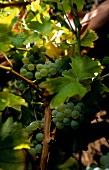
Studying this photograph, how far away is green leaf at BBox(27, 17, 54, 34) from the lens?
36.1 inches

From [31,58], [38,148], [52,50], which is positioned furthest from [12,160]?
[52,50]

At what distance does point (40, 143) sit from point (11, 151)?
17cm

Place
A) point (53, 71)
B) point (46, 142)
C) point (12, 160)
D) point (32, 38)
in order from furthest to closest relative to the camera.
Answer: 1. point (32, 38)
2. point (53, 71)
3. point (46, 142)
4. point (12, 160)

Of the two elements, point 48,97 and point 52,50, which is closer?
point 48,97

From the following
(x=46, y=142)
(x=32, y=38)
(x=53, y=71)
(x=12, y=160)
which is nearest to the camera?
(x=12, y=160)

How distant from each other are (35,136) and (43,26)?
32cm

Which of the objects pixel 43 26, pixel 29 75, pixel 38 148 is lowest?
pixel 38 148

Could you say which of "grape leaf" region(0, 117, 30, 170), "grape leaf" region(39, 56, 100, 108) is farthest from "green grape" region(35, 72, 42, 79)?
"grape leaf" region(0, 117, 30, 170)

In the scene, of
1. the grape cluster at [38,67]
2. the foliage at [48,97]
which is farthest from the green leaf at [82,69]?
the grape cluster at [38,67]

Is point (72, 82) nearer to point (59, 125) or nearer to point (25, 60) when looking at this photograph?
point (59, 125)

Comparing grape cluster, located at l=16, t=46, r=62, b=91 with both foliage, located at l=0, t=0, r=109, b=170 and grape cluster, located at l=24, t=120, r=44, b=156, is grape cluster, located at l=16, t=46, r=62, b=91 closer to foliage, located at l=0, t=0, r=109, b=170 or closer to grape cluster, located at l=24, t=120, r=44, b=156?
foliage, located at l=0, t=0, r=109, b=170

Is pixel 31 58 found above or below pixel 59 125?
above

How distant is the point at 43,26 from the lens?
0.92 m

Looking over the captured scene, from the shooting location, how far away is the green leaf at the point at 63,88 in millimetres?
662
